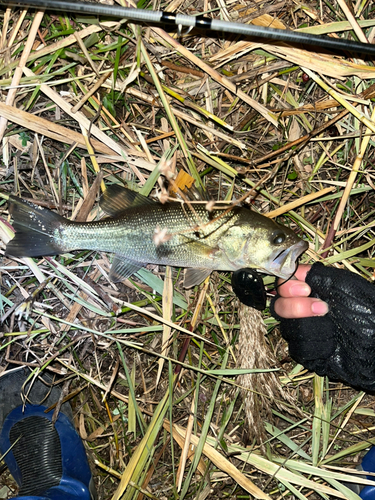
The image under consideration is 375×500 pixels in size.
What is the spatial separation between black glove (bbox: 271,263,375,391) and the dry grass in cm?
26

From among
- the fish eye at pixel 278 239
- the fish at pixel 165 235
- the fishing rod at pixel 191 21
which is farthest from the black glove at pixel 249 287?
the fishing rod at pixel 191 21

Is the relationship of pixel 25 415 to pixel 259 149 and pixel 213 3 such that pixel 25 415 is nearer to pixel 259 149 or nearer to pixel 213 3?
pixel 259 149

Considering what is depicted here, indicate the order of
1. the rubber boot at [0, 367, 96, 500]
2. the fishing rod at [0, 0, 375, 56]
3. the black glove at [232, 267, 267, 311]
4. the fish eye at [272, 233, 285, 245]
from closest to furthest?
the fishing rod at [0, 0, 375, 56] < the fish eye at [272, 233, 285, 245] < the black glove at [232, 267, 267, 311] < the rubber boot at [0, 367, 96, 500]

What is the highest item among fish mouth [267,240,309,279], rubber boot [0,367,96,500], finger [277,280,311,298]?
fish mouth [267,240,309,279]

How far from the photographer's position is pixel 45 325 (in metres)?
3.44

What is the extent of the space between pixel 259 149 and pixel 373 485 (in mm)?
Result: 2922

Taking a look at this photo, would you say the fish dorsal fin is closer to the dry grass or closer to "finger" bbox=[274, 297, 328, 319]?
the dry grass

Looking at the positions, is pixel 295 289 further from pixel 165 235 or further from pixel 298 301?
pixel 165 235

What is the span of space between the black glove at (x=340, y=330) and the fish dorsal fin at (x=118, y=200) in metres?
1.46

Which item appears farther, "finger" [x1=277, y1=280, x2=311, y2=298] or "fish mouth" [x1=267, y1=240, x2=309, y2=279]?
"finger" [x1=277, y1=280, x2=311, y2=298]

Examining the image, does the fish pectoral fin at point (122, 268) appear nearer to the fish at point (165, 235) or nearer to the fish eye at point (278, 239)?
the fish at point (165, 235)

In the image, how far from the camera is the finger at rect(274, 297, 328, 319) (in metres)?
3.18

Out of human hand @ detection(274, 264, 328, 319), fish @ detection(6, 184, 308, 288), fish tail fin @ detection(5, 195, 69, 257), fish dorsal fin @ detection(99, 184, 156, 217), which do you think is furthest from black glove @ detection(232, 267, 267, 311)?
fish tail fin @ detection(5, 195, 69, 257)

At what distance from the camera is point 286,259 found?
306 cm
